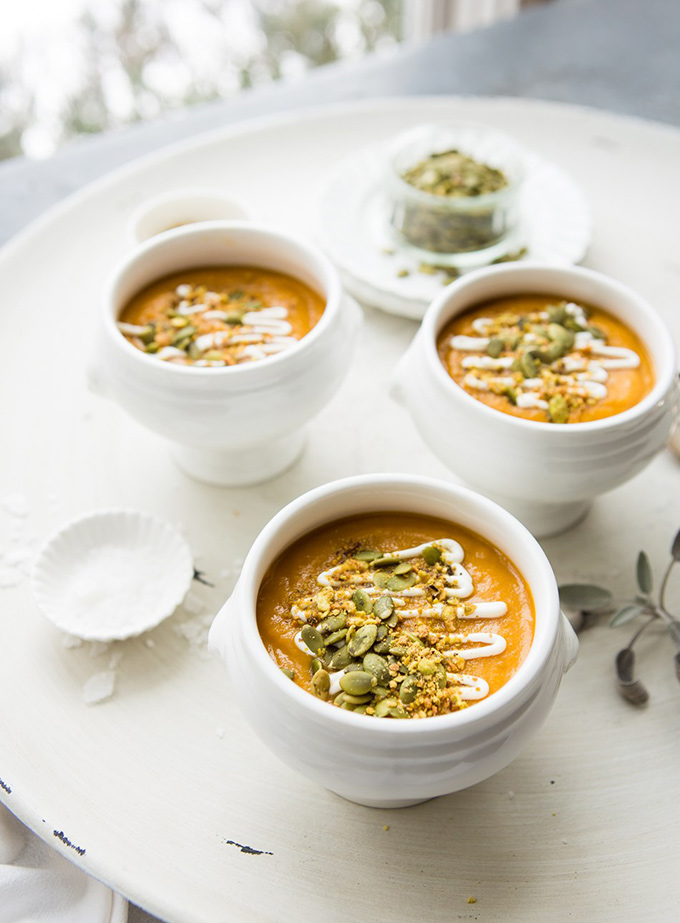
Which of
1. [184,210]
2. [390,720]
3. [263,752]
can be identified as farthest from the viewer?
[184,210]

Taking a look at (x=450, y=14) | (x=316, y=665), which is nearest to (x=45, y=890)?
(x=316, y=665)

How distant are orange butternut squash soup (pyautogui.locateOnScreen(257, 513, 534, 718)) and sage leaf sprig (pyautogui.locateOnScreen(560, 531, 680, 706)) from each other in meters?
0.19

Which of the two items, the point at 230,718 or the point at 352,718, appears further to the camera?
the point at 230,718

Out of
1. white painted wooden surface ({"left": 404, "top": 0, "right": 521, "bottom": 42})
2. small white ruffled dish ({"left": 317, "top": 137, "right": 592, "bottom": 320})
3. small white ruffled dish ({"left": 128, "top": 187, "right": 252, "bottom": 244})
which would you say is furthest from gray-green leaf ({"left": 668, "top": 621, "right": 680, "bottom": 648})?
white painted wooden surface ({"left": 404, "top": 0, "right": 521, "bottom": 42})

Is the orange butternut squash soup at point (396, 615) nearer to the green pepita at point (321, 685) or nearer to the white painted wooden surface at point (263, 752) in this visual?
the green pepita at point (321, 685)

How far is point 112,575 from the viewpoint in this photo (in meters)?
1.20

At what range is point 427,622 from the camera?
3.23 feet

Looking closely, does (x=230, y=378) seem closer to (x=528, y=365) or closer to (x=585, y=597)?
(x=528, y=365)

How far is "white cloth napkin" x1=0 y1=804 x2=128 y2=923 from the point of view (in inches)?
39.8

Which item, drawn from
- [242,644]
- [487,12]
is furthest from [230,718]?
[487,12]

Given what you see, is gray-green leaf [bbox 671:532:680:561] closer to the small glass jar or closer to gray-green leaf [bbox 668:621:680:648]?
gray-green leaf [bbox 668:621:680:648]

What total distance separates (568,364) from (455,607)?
1.42 ft

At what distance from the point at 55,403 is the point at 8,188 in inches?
32.0

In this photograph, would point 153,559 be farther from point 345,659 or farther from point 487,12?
point 487,12
